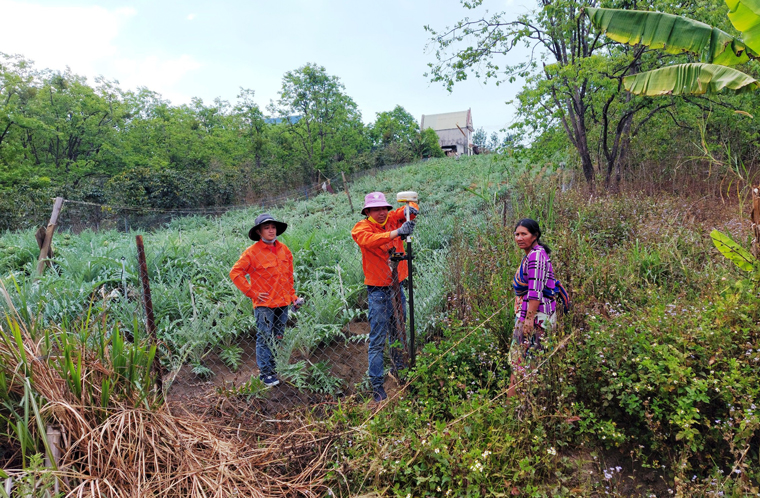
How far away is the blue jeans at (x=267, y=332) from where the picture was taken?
3.70 meters

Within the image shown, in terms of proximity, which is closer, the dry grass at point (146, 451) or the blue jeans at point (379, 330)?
the dry grass at point (146, 451)

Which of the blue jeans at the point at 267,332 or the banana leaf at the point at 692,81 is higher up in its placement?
the banana leaf at the point at 692,81

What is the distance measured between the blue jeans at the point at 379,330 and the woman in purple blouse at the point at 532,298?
3.07 feet

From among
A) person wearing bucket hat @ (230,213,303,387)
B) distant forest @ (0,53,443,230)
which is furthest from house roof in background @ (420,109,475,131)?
person wearing bucket hat @ (230,213,303,387)

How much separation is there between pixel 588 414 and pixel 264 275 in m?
2.85

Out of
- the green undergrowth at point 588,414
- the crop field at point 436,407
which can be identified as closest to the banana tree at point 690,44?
the crop field at point 436,407

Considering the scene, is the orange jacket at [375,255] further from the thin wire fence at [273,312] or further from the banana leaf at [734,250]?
the banana leaf at [734,250]

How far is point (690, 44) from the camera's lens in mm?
4969

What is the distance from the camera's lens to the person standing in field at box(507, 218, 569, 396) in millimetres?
2909

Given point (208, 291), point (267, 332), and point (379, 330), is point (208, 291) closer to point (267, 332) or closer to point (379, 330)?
point (267, 332)

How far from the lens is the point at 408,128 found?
4209 centimetres

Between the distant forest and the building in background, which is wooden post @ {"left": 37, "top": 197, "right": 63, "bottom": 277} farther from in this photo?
the building in background

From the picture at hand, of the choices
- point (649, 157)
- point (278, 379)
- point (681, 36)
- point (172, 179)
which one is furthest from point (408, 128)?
point (278, 379)

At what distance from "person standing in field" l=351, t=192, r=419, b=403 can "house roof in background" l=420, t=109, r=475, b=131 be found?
70.1 metres
